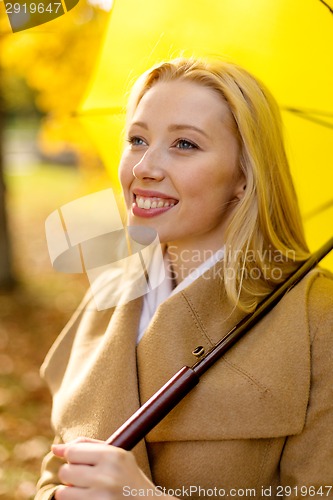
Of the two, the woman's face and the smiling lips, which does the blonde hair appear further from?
the smiling lips

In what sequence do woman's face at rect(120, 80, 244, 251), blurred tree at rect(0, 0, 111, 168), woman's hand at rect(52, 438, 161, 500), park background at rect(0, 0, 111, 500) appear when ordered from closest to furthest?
woman's hand at rect(52, 438, 161, 500)
woman's face at rect(120, 80, 244, 251)
park background at rect(0, 0, 111, 500)
blurred tree at rect(0, 0, 111, 168)

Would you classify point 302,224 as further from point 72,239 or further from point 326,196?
point 72,239

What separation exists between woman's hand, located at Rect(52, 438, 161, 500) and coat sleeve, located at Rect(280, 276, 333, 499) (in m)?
0.48

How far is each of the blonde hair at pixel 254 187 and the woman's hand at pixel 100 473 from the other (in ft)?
2.10

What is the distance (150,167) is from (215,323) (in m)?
0.57

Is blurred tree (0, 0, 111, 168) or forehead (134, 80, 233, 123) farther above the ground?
forehead (134, 80, 233, 123)

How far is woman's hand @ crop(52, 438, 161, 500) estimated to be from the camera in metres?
1.71

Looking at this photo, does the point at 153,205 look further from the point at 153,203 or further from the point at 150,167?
the point at 150,167

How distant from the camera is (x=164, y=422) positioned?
2018 mm

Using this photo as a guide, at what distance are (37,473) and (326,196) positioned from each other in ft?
9.60

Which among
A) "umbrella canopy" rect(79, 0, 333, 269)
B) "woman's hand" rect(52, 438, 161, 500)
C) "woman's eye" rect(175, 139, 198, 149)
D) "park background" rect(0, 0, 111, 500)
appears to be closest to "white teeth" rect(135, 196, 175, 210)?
"woman's eye" rect(175, 139, 198, 149)

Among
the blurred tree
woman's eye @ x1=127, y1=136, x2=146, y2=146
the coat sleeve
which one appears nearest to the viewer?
the coat sleeve

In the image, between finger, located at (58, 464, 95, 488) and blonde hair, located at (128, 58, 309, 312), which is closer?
finger, located at (58, 464, 95, 488)

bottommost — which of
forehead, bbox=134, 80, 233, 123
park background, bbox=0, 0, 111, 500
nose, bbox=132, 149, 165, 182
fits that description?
park background, bbox=0, 0, 111, 500
